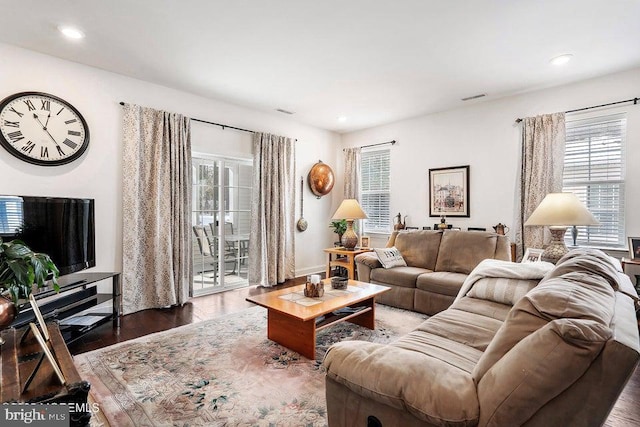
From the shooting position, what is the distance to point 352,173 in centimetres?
578

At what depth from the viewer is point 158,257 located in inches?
144

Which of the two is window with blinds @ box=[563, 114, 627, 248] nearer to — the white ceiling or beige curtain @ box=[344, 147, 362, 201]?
the white ceiling

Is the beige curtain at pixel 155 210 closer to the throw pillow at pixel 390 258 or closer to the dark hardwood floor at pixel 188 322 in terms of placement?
the dark hardwood floor at pixel 188 322

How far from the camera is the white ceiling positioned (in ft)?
7.67

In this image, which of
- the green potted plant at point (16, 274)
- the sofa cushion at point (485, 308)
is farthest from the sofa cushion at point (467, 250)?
the green potted plant at point (16, 274)

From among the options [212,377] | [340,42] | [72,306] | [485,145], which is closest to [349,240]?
[485,145]

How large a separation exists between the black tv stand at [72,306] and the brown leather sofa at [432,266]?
2.81 metres

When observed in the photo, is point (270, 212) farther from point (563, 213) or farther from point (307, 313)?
point (563, 213)

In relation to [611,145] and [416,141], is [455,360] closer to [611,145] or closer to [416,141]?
[611,145]

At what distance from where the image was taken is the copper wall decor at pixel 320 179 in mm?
5539

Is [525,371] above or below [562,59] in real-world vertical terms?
below

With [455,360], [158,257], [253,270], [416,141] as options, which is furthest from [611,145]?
[158,257]

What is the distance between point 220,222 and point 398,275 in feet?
8.47

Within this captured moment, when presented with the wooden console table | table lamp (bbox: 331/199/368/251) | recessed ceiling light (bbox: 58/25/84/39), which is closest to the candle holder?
the wooden console table
